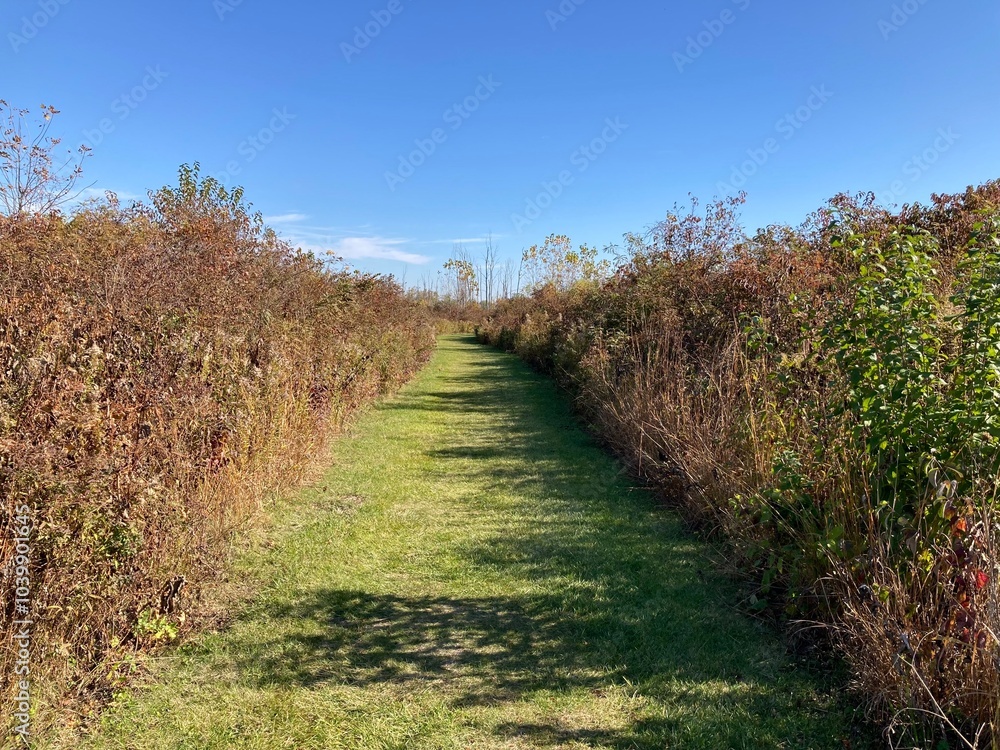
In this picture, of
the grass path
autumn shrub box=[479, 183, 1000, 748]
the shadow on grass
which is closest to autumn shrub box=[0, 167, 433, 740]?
the grass path

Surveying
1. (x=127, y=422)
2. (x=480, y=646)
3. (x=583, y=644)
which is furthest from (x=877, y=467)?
(x=127, y=422)

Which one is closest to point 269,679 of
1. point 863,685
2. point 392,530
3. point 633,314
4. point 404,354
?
point 392,530

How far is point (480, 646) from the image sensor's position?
3.37m

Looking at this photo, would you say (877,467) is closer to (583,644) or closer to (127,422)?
(583,644)

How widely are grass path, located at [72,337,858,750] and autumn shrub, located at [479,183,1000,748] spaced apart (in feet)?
1.22

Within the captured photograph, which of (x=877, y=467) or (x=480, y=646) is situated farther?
(x=480, y=646)

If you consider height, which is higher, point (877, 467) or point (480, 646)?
point (877, 467)

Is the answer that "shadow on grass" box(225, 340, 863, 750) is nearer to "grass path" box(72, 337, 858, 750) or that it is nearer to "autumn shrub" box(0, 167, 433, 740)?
"grass path" box(72, 337, 858, 750)

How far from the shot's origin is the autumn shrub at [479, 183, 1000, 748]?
2.35 meters

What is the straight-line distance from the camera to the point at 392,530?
17.0 feet

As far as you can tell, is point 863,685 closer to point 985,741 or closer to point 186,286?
point 985,741

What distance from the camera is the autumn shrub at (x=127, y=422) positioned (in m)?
2.48

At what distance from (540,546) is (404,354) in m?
10.2

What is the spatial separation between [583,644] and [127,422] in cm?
299
